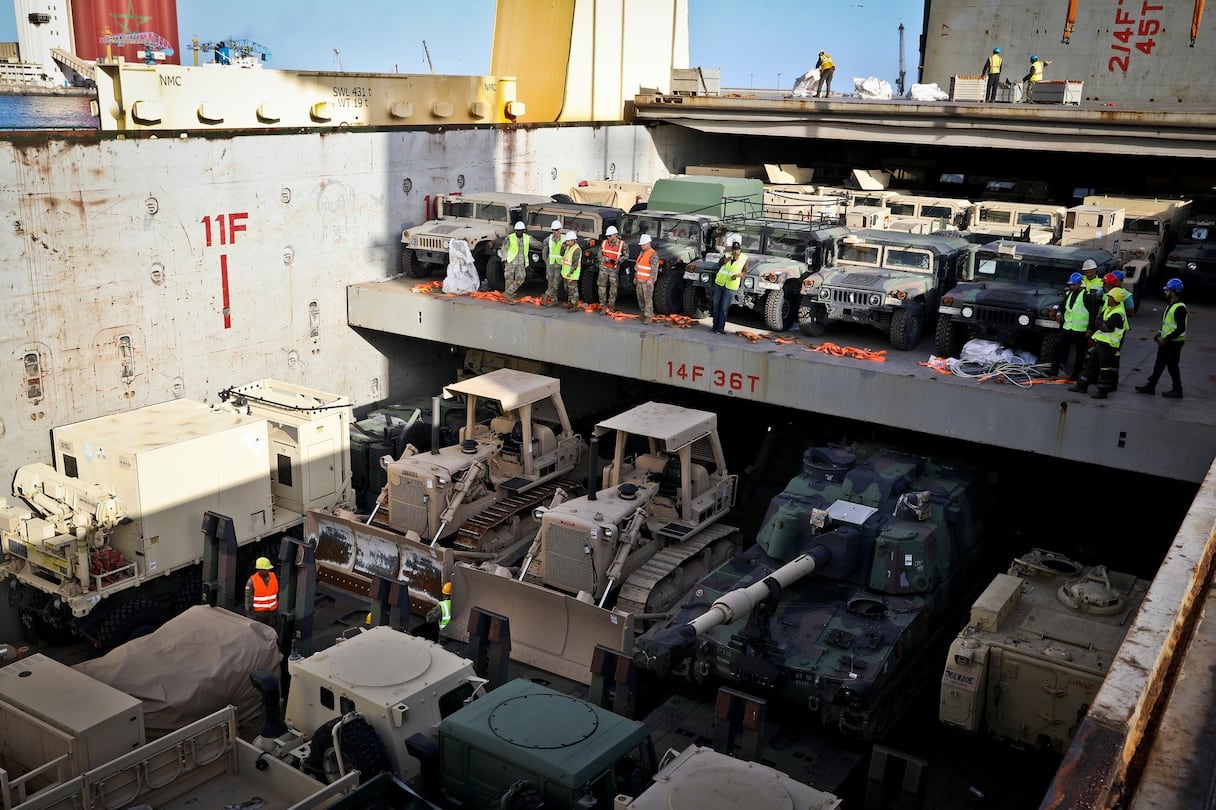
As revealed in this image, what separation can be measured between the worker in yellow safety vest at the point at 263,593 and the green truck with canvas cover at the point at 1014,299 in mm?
9061

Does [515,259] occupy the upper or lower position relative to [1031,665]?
upper

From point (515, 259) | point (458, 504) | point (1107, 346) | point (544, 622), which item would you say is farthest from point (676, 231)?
point (544, 622)

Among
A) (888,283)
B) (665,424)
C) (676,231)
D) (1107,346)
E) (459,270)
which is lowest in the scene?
(665,424)

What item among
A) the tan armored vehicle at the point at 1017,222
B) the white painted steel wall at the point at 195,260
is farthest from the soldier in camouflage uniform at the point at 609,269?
the tan armored vehicle at the point at 1017,222

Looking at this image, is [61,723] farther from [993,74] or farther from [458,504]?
[993,74]

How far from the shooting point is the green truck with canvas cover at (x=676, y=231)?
706 inches

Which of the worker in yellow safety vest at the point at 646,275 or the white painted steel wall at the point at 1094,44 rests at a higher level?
the white painted steel wall at the point at 1094,44

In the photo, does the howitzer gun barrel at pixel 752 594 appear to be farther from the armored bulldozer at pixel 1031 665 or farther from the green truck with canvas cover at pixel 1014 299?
the green truck with canvas cover at pixel 1014 299

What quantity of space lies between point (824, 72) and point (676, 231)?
11.8 meters

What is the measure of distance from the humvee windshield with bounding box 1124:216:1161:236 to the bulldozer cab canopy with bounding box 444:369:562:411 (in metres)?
12.1

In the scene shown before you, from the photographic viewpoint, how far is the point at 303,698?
9570mm

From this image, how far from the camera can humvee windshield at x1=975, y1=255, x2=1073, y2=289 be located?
15617mm

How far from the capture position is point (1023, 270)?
15.9 metres

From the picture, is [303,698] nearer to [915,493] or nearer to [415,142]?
[915,493]
